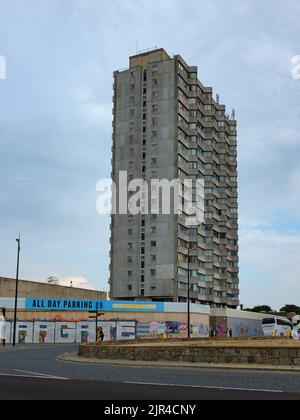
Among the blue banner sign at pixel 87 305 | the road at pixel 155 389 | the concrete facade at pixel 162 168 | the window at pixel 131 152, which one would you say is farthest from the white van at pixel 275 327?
the road at pixel 155 389

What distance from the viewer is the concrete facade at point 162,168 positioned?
339 ft

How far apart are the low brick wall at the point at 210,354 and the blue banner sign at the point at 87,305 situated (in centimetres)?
4326

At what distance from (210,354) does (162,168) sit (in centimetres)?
8152

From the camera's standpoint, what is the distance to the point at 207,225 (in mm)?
116875

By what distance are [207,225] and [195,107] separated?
79.6 ft

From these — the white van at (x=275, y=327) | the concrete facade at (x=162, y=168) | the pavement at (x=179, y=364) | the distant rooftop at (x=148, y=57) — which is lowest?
the pavement at (x=179, y=364)

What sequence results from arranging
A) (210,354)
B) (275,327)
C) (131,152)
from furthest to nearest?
(131,152), (275,327), (210,354)

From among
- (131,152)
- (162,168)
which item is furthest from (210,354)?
(131,152)

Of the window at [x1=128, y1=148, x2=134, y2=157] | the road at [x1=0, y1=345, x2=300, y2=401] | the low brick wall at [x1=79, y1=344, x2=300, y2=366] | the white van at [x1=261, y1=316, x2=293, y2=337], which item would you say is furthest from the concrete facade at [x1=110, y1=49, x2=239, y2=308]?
the road at [x1=0, y1=345, x2=300, y2=401]

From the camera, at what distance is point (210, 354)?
25.5 meters

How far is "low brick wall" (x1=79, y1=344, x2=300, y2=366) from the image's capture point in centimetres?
2339

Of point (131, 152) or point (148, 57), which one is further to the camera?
point (148, 57)

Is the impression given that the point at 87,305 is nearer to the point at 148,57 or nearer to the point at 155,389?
the point at 148,57

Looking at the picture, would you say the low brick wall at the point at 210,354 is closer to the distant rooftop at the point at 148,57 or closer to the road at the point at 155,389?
the road at the point at 155,389
